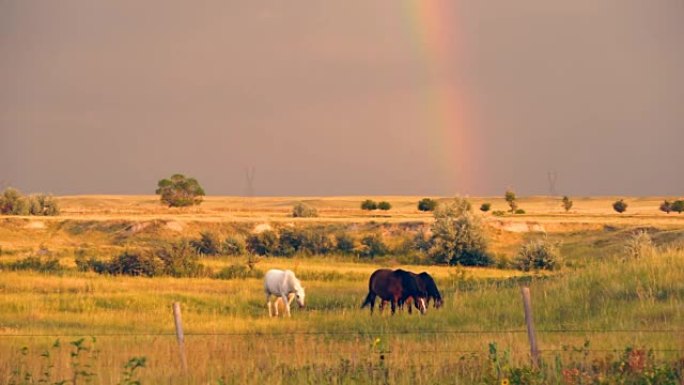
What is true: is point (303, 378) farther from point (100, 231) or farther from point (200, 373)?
point (100, 231)

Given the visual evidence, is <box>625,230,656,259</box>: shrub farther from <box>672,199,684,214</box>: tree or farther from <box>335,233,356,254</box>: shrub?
<box>672,199,684,214</box>: tree

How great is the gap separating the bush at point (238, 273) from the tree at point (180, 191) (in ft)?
378

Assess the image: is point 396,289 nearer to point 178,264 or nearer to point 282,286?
point 282,286

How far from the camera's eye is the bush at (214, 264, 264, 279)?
145 feet

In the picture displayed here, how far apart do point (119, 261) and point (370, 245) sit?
79.7 feet

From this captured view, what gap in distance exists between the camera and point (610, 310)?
24.2 metres

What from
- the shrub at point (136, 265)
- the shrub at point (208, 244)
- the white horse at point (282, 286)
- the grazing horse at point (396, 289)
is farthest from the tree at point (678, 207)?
the grazing horse at point (396, 289)

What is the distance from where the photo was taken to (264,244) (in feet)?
217

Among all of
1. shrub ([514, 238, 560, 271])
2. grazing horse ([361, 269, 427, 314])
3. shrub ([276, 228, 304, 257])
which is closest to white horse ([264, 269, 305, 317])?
grazing horse ([361, 269, 427, 314])

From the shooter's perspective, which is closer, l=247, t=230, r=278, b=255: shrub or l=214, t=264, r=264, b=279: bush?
l=214, t=264, r=264, b=279: bush

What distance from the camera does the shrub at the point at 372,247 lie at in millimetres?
64287

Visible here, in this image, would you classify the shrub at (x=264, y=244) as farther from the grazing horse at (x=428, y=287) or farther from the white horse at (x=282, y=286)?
the grazing horse at (x=428, y=287)

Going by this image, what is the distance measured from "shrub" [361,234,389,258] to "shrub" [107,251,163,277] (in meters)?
21.3

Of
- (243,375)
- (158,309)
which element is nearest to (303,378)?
(243,375)
